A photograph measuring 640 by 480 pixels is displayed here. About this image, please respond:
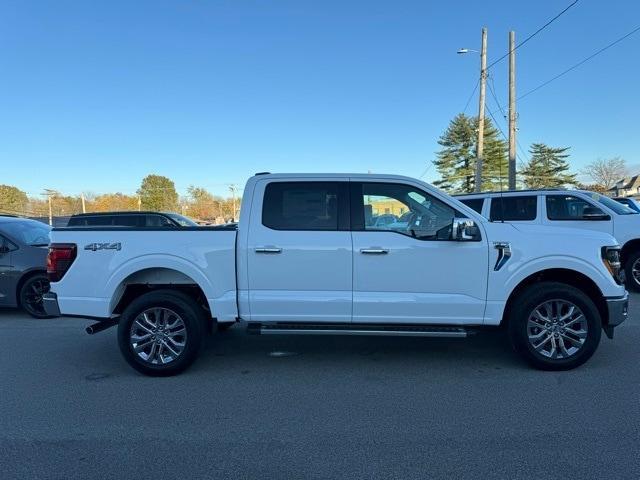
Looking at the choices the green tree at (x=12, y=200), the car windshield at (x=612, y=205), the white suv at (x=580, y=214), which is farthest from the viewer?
the green tree at (x=12, y=200)

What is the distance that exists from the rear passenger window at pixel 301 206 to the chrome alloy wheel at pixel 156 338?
1416 mm

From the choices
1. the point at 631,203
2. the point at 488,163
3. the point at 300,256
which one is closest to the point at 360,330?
the point at 300,256

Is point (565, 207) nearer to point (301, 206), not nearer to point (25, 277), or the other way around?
point (301, 206)

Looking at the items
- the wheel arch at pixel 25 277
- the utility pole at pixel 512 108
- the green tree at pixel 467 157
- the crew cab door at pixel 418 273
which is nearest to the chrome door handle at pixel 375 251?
the crew cab door at pixel 418 273

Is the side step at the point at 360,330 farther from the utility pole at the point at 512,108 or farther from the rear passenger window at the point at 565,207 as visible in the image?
the utility pole at the point at 512,108

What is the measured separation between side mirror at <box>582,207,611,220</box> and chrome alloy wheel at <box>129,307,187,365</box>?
7.66 m

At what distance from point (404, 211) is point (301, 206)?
3.44ft

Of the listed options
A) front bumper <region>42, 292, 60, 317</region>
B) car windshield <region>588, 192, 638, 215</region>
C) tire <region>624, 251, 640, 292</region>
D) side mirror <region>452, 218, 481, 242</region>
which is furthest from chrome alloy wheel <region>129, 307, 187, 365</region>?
tire <region>624, 251, 640, 292</region>

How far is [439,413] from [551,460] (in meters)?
0.90

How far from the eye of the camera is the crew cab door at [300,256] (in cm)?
451

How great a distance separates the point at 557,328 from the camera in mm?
4496

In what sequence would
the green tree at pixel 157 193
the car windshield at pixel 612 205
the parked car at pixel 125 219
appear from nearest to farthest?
the car windshield at pixel 612 205 < the parked car at pixel 125 219 < the green tree at pixel 157 193

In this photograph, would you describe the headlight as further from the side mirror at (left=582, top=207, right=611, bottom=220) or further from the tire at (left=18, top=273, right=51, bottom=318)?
the tire at (left=18, top=273, right=51, bottom=318)

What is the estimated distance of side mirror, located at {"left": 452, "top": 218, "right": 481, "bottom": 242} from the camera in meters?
4.34
